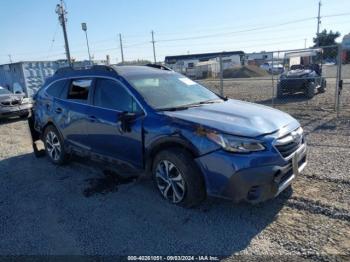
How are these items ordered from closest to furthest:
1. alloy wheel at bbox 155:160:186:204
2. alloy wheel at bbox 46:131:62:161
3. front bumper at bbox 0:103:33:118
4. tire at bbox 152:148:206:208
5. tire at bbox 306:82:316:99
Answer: tire at bbox 152:148:206:208 < alloy wheel at bbox 155:160:186:204 < alloy wheel at bbox 46:131:62:161 < front bumper at bbox 0:103:33:118 < tire at bbox 306:82:316:99

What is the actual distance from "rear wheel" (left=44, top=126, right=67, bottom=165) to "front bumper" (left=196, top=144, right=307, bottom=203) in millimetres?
3227

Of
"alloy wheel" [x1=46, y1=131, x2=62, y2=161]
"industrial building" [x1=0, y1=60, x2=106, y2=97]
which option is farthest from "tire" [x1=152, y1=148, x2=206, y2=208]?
"industrial building" [x1=0, y1=60, x2=106, y2=97]

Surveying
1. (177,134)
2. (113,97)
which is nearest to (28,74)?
(113,97)

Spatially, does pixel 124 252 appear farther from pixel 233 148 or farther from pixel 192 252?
pixel 233 148

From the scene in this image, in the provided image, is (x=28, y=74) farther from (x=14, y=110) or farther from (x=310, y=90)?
(x=310, y=90)

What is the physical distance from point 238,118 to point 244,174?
2.57ft

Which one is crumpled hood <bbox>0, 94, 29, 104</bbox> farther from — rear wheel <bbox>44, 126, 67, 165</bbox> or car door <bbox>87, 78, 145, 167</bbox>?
car door <bbox>87, 78, 145, 167</bbox>

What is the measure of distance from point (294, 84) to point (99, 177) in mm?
10942

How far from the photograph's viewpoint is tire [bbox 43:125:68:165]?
19.9 ft

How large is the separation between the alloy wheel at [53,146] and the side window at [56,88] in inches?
28.4

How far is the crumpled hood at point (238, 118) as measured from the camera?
3.74 meters

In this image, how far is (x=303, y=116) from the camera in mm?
9914

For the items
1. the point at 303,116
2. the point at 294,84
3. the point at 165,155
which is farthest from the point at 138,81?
the point at 294,84

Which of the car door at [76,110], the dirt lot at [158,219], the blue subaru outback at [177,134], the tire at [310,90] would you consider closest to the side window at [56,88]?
the blue subaru outback at [177,134]
